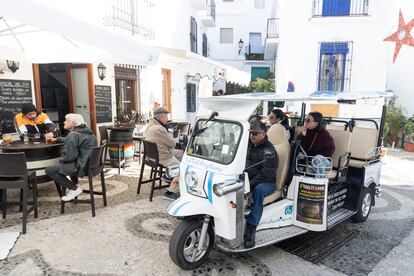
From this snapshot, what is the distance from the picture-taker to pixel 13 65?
5.91 metres

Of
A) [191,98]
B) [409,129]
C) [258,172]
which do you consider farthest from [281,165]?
[191,98]

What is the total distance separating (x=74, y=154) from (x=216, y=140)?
2.18 metres

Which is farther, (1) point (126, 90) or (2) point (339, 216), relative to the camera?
(1) point (126, 90)

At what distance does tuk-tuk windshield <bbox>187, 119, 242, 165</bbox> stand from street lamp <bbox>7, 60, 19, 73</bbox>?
4402mm

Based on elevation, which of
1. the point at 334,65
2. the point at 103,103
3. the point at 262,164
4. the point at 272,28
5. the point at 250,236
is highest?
the point at 272,28

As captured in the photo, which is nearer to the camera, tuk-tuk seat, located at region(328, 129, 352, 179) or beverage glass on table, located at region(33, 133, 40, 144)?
tuk-tuk seat, located at region(328, 129, 352, 179)

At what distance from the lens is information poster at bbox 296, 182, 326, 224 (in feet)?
11.8

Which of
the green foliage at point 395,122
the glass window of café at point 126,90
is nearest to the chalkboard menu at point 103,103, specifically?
the glass window of café at point 126,90

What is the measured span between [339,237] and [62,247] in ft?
11.4

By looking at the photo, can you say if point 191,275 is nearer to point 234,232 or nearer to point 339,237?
point 234,232

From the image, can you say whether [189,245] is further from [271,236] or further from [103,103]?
[103,103]

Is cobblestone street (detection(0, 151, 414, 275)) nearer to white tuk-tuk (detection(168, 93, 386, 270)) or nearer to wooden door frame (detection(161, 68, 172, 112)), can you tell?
white tuk-tuk (detection(168, 93, 386, 270))

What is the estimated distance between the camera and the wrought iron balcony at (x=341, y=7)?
9984 mm

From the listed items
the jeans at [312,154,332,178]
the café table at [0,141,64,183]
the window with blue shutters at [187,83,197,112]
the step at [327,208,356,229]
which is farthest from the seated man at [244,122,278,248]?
the window with blue shutters at [187,83,197,112]
